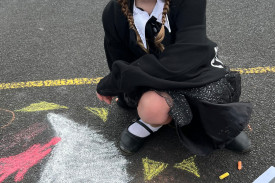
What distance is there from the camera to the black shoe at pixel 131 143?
1584mm

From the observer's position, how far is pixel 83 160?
1.58 m

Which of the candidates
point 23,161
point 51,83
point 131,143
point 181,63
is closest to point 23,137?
point 23,161

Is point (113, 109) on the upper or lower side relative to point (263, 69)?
lower

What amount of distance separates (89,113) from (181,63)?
859mm

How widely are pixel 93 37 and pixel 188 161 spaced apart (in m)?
1.74

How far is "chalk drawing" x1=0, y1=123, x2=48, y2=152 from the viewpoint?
66.7 inches

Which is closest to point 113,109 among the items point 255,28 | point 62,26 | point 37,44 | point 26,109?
point 26,109

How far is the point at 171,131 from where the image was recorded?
1.70 meters

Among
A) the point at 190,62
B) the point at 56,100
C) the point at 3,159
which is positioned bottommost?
the point at 3,159

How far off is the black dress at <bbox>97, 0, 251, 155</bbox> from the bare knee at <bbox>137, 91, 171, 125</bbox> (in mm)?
29

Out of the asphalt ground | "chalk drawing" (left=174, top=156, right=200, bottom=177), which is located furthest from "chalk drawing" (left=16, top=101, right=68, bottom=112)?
"chalk drawing" (left=174, top=156, right=200, bottom=177)

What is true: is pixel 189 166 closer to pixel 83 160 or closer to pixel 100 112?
pixel 83 160

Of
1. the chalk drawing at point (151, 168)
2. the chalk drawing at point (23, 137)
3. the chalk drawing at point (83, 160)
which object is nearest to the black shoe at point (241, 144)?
the chalk drawing at point (151, 168)

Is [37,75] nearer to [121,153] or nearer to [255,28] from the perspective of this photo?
[121,153]
